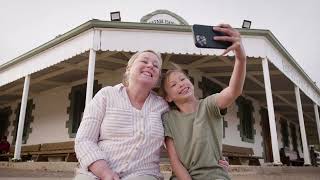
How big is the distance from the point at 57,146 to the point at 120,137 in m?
9.47

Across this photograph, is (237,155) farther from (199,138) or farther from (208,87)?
(199,138)

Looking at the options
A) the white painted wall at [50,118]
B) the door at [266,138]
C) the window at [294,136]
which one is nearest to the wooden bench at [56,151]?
the white painted wall at [50,118]

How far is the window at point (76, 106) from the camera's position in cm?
1084

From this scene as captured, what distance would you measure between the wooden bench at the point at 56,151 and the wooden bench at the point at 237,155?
4.62 metres

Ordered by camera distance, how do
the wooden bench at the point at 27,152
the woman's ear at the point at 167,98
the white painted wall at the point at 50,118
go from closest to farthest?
the woman's ear at the point at 167,98 < the white painted wall at the point at 50,118 < the wooden bench at the point at 27,152

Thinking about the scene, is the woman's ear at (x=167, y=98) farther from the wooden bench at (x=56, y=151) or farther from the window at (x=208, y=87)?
the window at (x=208, y=87)

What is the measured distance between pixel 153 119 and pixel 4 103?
1500cm

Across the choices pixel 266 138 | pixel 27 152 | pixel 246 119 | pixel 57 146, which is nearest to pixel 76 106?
pixel 57 146

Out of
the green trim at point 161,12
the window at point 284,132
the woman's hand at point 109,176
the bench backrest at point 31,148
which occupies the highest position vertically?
the green trim at point 161,12

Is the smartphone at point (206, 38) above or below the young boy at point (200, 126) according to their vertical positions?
above

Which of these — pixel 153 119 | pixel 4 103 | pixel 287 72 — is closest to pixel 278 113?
pixel 287 72

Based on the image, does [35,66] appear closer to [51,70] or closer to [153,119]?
[51,70]

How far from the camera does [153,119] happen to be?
2076 millimetres

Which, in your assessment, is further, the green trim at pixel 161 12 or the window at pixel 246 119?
the window at pixel 246 119
